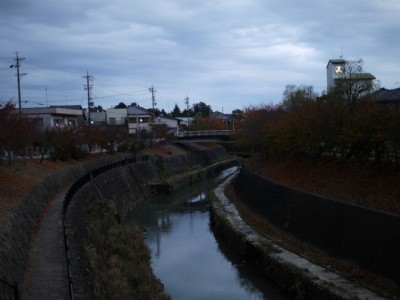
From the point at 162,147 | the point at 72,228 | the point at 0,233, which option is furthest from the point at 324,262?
the point at 162,147

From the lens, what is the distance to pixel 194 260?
1898 centimetres

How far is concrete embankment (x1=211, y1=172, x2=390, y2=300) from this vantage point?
12203 mm

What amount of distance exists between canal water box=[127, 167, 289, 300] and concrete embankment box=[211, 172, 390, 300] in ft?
1.39

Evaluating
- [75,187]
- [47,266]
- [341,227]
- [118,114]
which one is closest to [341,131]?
[341,227]

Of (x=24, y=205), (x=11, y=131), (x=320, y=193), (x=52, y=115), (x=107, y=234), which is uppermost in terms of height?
(x=52, y=115)

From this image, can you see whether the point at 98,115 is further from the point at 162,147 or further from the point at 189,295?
the point at 189,295

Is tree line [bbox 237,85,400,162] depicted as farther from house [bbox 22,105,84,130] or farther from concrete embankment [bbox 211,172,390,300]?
house [bbox 22,105,84,130]

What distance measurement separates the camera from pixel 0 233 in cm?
1066

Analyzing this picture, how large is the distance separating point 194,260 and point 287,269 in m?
5.50

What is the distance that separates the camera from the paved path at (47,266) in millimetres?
9227

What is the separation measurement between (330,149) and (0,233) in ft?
62.9

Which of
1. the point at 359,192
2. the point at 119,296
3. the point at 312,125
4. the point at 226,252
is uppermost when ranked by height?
the point at 312,125

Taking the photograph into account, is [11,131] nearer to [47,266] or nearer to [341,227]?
[47,266]

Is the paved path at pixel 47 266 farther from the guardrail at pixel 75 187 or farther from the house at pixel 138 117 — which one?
the house at pixel 138 117
